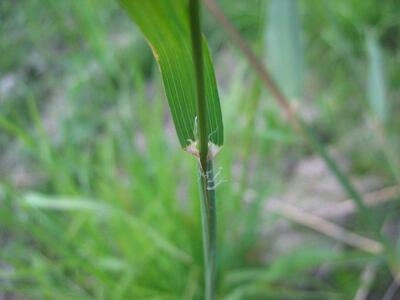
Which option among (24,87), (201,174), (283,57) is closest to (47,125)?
(24,87)

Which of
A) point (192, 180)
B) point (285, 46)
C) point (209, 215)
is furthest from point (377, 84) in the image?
point (209, 215)

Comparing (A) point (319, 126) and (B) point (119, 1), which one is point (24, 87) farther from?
(B) point (119, 1)

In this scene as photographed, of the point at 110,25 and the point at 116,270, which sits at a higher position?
the point at 110,25

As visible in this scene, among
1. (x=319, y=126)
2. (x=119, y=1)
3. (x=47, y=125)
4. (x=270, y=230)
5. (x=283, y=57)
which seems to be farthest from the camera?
(x=47, y=125)

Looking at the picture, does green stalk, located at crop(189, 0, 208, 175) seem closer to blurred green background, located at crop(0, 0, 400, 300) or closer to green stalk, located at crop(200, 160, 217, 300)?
green stalk, located at crop(200, 160, 217, 300)

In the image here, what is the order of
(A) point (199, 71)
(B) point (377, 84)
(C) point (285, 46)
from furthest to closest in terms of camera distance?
1. (B) point (377, 84)
2. (C) point (285, 46)
3. (A) point (199, 71)

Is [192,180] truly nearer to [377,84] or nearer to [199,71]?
[377,84]

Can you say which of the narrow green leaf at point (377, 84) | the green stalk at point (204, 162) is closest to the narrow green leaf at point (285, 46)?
the narrow green leaf at point (377, 84)
